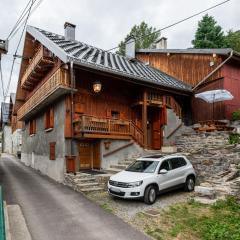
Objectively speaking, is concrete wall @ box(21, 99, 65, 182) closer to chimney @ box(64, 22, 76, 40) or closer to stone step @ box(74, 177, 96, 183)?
stone step @ box(74, 177, 96, 183)

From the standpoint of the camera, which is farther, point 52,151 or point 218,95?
point 218,95

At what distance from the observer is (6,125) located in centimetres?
5238

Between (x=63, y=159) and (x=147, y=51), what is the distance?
13.5 metres

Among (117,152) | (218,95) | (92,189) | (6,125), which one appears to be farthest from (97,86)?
(6,125)

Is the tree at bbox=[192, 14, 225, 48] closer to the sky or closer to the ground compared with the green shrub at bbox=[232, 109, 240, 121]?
closer to the sky

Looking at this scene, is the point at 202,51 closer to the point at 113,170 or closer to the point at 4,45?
the point at 113,170

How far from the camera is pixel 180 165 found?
1270cm

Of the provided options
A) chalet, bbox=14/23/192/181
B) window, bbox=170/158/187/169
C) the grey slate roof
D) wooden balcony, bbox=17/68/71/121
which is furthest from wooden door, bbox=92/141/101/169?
the grey slate roof

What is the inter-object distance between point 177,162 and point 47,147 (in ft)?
32.0

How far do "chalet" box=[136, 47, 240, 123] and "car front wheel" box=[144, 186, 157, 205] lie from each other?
1048 cm

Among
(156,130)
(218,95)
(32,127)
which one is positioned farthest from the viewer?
(32,127)

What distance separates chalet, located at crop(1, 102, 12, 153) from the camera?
4741 centimetres

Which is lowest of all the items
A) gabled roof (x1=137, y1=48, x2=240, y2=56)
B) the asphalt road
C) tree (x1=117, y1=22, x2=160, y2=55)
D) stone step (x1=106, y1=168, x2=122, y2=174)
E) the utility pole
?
the asphalt road

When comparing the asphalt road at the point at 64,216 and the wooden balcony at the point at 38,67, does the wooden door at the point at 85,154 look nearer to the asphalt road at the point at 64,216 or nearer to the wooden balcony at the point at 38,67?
the asphalt road at the point at 64,216
